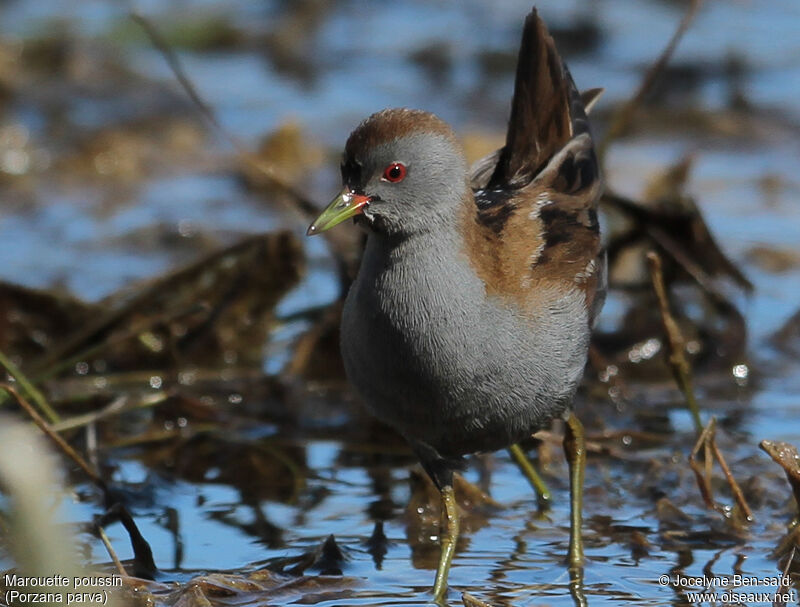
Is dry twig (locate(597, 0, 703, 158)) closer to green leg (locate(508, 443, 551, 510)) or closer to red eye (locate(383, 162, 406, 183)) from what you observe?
green leg (locate(508, 443, 551, 510))

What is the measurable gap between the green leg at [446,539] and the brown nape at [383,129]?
3.25 feet

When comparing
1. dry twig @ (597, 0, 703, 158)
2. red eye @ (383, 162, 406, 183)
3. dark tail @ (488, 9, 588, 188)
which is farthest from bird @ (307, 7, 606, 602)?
dry twig @ (597, 0, 703, 158)

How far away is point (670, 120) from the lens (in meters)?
8.81

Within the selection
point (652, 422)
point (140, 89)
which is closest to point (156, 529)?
point (652, 422)

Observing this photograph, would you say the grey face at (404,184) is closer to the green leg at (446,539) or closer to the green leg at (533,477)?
the green leg at (446,539)

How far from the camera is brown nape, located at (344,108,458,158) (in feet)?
11.5

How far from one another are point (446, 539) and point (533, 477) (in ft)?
2.16

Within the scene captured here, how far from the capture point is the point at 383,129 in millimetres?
3496

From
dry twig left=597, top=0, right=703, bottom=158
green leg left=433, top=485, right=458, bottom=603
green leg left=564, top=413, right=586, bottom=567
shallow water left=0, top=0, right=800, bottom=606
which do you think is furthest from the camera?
dry twig left=597, top=0, right=703, bottom=158

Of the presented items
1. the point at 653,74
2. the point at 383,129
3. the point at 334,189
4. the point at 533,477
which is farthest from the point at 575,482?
the point at 334,189

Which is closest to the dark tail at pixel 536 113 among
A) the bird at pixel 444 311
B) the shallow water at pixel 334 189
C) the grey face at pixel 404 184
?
the bird at pixel 444 311

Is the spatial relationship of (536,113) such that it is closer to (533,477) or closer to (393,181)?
(393,181)

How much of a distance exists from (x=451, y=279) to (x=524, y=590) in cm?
90

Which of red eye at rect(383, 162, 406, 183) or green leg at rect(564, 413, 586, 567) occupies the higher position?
red eye at rect(383, 162, 406, 183)
